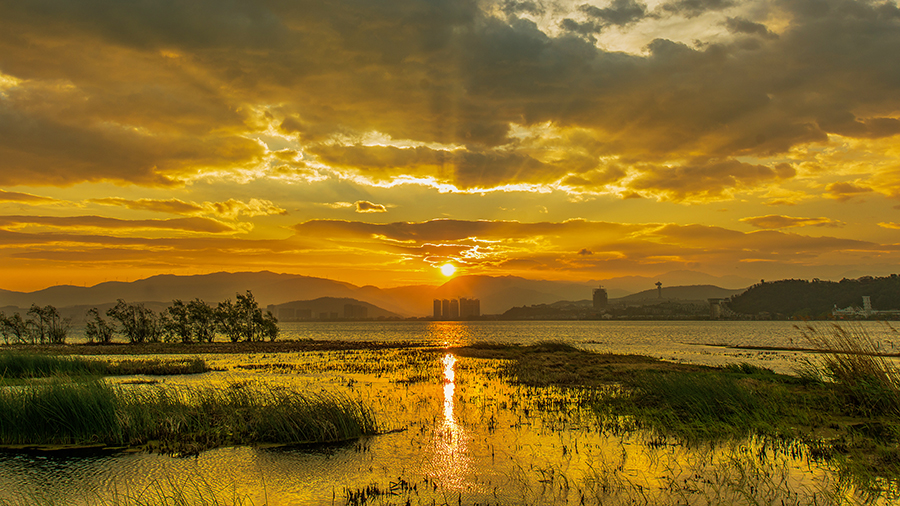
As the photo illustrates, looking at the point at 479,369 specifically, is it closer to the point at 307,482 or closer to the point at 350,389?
the point at 350,389

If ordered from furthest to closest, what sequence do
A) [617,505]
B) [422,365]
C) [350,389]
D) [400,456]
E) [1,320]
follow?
[1,320] → [422,365] → [350,389] → [400,456] → [617,505]

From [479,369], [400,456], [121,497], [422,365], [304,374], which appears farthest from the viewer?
[422,365]

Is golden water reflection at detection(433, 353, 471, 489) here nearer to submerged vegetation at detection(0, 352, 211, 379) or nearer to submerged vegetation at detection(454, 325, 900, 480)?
submerged vegetation at detection(454, 325, 900, 480)

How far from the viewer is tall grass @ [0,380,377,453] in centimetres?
1677

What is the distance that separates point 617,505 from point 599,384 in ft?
70.4

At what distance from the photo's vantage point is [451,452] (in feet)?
50.4

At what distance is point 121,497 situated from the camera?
11695 mm

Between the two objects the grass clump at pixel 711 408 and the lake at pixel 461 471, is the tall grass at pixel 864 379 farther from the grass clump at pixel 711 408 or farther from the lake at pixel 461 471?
the lake at pixel 461 471

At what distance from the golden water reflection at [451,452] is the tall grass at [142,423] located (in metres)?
2.91

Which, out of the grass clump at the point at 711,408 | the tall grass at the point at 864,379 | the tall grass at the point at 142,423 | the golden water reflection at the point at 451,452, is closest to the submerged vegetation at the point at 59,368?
the tall grass at the point at 142,423

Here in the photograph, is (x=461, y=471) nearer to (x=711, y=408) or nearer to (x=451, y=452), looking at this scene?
(x=451, y=452)

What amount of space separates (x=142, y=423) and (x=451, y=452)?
11.5 m

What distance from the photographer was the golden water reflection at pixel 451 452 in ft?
42.1

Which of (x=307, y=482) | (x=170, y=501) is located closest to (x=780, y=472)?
(x=307, y=482)
